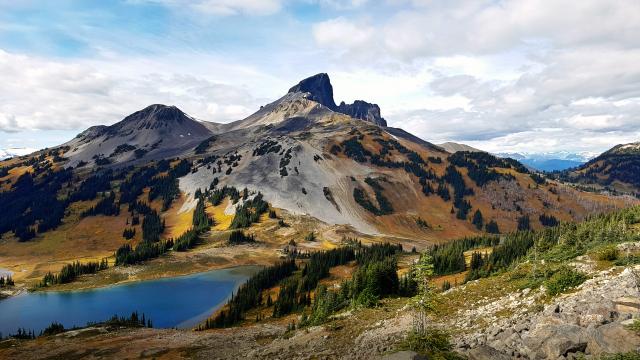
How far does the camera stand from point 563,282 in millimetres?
43281

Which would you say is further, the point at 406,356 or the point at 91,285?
the point at 91,285

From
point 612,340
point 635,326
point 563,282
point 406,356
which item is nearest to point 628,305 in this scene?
point 635,326

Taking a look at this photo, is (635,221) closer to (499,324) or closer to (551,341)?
(499,324)

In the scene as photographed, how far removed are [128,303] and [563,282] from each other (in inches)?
4296

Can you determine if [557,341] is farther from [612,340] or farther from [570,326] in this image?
[612,340]

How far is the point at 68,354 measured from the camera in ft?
213

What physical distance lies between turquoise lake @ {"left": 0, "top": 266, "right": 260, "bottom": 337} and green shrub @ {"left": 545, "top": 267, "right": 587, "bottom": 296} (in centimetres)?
8060

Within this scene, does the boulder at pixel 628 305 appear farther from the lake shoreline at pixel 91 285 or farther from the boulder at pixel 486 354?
the lake shoreline at pixel 91 285

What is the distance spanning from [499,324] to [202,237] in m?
171

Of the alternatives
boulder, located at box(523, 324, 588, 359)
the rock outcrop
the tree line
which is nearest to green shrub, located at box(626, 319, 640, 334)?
the rock outcrop

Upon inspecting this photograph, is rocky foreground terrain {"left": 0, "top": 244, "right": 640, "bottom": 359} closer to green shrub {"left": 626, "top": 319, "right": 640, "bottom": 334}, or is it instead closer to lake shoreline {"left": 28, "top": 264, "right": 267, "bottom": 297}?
green shrub {"left": 626, "top": 319, "right": 640, "bottom": 334}

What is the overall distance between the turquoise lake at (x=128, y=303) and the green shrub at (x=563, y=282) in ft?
264

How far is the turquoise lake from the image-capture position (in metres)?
105

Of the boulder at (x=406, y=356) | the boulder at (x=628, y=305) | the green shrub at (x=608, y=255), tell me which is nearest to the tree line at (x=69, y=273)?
the boulder at (x=406, y=356)
